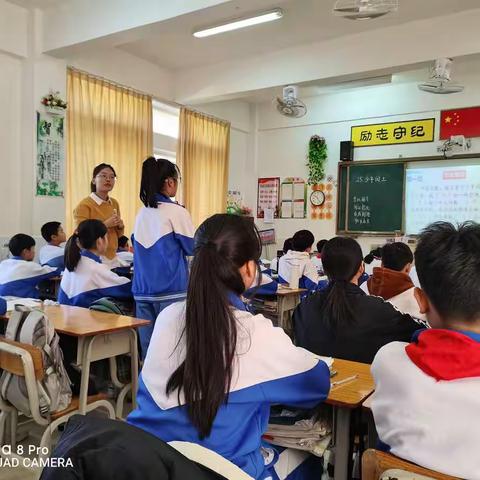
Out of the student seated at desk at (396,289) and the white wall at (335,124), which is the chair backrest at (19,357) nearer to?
the student seated at desk at (396,289)

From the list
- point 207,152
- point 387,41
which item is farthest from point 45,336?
point 207,152

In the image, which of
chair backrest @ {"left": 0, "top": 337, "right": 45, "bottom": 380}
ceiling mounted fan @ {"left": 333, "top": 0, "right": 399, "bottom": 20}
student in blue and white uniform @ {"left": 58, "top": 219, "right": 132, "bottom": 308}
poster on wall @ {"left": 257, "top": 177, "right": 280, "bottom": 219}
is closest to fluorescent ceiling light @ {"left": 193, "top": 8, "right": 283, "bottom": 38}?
ceiling mounted fan @ {"left": 333, "top": 0, "right": 399, "bottom": 20}

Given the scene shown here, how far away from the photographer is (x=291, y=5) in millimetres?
4520

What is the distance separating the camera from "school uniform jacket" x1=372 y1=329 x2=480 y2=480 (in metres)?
0.91

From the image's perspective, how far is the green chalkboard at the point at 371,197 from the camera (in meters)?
6.67

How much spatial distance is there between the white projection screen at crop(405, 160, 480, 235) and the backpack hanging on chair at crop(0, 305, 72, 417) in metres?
5.18

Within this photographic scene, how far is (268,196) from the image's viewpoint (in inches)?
312

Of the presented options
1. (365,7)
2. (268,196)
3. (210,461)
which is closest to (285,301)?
(365,7)

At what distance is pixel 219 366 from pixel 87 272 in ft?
7.18

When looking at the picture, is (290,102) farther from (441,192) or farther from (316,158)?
(441,192)

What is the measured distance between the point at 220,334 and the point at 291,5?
428 centimetres

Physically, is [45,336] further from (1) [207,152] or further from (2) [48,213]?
(1) [207,152]

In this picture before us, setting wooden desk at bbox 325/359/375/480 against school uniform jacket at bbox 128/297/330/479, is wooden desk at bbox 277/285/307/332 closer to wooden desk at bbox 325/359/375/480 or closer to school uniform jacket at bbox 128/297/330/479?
wooden desk at bbox 325/359/375/480

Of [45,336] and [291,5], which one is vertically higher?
[291,5]
